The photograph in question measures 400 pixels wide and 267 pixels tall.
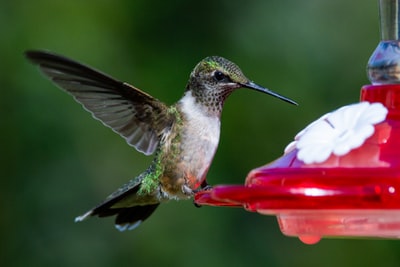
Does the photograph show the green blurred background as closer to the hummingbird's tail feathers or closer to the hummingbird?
the hummingbird's tail feathers

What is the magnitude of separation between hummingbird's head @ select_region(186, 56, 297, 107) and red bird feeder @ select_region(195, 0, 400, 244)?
88cm

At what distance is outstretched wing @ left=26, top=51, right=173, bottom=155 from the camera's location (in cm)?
457

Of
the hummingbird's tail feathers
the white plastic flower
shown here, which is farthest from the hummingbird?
the white plastic flower

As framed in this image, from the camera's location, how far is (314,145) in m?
3.41

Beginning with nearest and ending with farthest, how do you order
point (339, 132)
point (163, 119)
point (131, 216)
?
point (339, 132), point (163, 119), point (131, 216)

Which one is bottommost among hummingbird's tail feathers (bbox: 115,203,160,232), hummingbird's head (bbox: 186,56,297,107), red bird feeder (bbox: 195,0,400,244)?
hummingbird's tail feathers (bbox: 115,203,160,232)

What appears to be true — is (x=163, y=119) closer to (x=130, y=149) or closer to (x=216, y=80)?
(x=216, y=80)

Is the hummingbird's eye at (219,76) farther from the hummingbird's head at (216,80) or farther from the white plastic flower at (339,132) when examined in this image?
the white plastic flower at (339,132)

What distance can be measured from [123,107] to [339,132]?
1618 mm

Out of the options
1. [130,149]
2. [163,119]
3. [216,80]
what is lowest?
[130,149]

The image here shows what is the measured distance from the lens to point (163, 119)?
15.7 feet

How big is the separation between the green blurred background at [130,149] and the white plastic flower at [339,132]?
3.44 m

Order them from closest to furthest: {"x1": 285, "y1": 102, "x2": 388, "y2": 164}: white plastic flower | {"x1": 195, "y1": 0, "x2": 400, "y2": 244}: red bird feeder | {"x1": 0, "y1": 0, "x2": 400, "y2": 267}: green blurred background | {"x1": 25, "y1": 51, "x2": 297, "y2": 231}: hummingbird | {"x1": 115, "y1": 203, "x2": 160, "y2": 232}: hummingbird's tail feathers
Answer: {"x1": 195, "y1": 0, "x2": 400, "y2": 244}: red bird feeder < {"x1": 285, "y1": 102, "x2": 388, "y2": 164}: white plastic flower < {"x1": 25, "y1": 51, "x2": 297, "y2": 231}: hummingbird < {"x1": 115, "y1": 203, "x2": 160, "y2": 232}: hummingbird's tail feathers < {"x1": 0, "y1": 0, "x2": 400, "y2": 267}: green blurred background

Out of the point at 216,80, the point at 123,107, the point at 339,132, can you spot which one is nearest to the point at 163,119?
the point at 123,107
